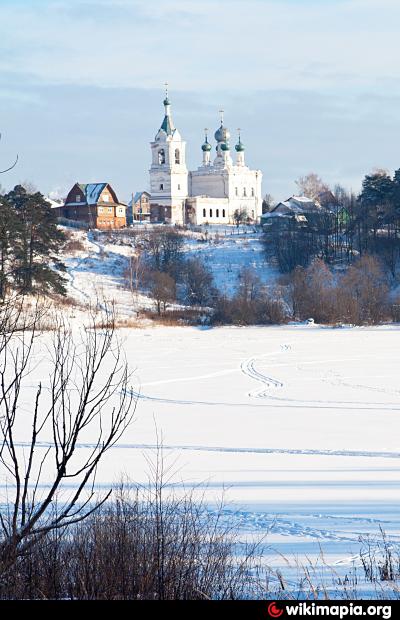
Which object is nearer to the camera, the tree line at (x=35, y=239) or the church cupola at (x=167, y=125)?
the tree line at (x=35, y=239)

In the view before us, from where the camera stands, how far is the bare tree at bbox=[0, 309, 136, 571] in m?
5.77

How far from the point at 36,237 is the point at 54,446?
91.5ft

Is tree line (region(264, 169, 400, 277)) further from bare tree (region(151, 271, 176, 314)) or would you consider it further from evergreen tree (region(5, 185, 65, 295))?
evergreen tree (region(5, 185, 65, 295))

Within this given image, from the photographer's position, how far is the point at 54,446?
48.3ft

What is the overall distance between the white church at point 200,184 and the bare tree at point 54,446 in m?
55.4

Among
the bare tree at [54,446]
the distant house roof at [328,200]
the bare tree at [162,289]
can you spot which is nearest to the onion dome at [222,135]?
the distant house roof at [328,200]

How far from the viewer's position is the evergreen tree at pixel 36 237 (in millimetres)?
39219

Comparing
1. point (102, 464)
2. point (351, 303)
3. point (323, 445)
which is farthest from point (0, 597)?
point (351, 303)

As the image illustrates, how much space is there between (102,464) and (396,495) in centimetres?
424

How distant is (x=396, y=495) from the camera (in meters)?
11.4

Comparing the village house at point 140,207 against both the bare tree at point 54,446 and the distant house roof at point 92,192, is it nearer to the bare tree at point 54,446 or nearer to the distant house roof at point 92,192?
the distant house roof at point 92,192

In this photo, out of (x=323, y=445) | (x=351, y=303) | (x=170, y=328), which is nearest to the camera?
(x=323, y=445)

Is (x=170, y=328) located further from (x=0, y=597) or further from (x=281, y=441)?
(x=0, y=597)
